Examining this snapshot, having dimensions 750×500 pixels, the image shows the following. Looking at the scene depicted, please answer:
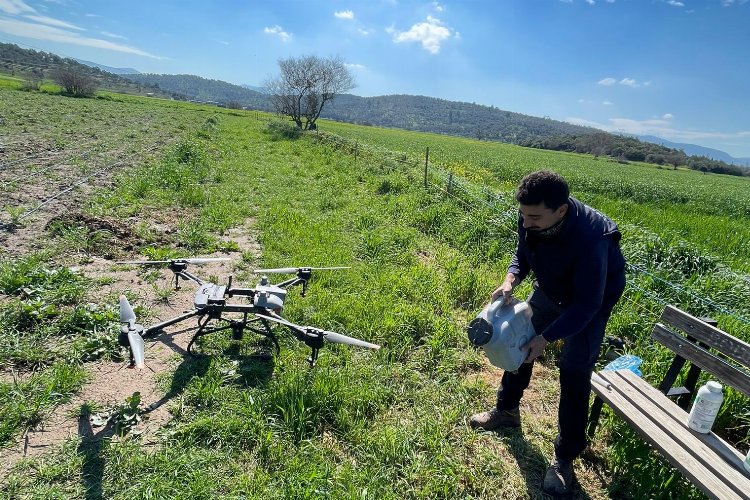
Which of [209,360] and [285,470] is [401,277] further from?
[285,470]

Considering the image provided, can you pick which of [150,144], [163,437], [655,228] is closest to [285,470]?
[163,437]

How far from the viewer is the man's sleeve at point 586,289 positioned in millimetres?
2365

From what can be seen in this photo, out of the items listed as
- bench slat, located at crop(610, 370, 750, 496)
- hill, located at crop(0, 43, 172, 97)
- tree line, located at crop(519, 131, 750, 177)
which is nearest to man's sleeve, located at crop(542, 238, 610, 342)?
bench slat, located at crop(610, 370, 750, 496)

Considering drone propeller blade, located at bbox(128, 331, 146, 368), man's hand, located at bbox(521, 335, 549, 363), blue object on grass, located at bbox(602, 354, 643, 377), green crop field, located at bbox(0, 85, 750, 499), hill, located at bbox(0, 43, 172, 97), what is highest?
hill, located at bbox(0, 43, 172, 97)

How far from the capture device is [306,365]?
3992 millimetres

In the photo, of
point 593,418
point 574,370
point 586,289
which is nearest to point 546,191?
point 586,289

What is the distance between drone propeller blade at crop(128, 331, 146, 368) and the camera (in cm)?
271

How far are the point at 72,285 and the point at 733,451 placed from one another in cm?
669

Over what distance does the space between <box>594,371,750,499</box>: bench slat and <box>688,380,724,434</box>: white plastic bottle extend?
0.28 feet

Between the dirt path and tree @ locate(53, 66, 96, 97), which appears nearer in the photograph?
the dirt path

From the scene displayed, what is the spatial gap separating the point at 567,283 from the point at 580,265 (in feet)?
1.03

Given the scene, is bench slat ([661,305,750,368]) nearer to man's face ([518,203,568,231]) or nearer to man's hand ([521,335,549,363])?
man's hand ([521,335,549,363])

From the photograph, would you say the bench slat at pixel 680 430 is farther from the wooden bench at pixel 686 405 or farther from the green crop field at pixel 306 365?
the green crop field at pixel 306 365

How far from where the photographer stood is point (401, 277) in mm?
6148
